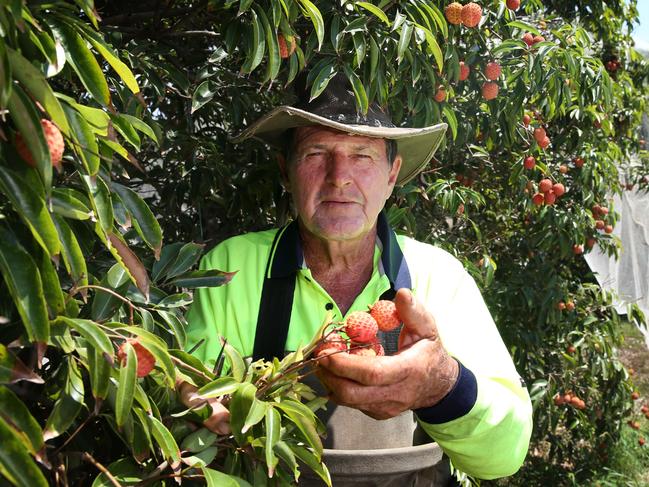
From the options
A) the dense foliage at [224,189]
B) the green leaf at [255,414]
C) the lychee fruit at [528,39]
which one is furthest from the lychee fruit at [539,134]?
the green leaf at [255,414]

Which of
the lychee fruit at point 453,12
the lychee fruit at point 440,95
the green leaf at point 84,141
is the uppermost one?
the lychee fruit at point 453,12

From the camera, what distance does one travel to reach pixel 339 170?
181 cm

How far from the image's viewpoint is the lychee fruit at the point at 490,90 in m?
2.60

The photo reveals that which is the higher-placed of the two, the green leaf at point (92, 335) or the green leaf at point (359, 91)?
the green leaf at point (359, 91)

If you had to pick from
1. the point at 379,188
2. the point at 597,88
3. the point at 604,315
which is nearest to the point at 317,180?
the point at 379,188

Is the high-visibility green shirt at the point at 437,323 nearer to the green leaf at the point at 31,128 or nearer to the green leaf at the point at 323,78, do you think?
the green leaf at the point at 323,78

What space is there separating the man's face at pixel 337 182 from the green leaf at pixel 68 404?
0.95 m

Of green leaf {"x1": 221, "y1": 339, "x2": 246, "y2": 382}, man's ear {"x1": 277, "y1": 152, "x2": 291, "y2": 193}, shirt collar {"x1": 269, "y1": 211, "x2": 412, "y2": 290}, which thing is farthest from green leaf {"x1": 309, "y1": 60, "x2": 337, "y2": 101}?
green leaf {"x1": 221, "y1": 339, "x2": 246, "y2": 382}

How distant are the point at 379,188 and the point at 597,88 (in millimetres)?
1330

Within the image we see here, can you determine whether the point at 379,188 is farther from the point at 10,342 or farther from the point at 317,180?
the point at 10,342

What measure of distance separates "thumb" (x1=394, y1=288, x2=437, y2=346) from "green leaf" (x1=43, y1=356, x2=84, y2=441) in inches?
24.2

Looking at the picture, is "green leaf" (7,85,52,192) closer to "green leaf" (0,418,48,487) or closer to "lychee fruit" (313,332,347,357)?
"green leaf" (0,418,48,487)

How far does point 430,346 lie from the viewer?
138 centimetres

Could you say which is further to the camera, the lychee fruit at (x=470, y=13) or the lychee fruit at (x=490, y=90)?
the lychee fruit at (x=490, y=90)
